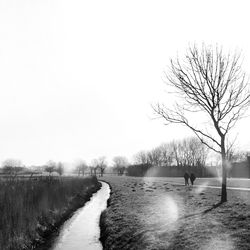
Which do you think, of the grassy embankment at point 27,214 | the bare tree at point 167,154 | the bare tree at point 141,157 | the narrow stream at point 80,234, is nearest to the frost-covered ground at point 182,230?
the narrow stream at point 80,234

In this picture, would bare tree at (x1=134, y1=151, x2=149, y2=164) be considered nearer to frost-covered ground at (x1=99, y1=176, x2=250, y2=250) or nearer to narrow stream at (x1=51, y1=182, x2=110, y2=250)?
narrow stream at (x1=51, y1=182, x2=110, y2=250)

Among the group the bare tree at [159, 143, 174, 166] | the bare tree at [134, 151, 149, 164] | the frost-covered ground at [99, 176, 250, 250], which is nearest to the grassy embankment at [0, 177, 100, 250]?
the frost-covered ground at [99, 176, 250, 250]

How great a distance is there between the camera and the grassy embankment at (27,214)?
1052 centimetres

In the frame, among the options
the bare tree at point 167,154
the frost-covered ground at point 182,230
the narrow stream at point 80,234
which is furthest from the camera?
the bare tree at point 167,154

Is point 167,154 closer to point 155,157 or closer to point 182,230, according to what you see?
point 155,157

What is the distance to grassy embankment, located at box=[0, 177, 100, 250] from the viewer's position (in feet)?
34.5

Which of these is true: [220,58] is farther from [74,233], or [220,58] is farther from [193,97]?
[74,233]

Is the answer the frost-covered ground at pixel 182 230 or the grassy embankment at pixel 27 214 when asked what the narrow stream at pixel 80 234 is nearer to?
the grassy embankment at pixel 27 214

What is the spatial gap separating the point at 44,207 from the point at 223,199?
958 centimetres

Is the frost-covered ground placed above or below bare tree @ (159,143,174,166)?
below

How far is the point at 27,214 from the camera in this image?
12.8 m

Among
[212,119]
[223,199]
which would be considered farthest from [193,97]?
[223,199]

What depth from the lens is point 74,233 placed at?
14.6 metres

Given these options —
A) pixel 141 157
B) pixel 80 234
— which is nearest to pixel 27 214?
pixel 80 234
